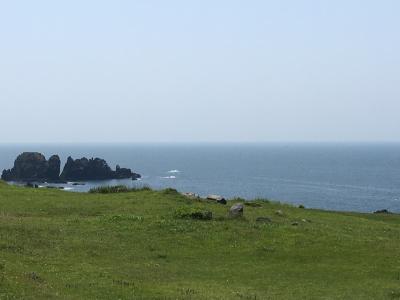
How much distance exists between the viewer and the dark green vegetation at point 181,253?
73.0 ft

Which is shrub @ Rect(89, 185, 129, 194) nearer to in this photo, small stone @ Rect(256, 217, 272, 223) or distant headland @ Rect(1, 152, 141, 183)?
small stone @ Rect(256, 217, 272, 223)

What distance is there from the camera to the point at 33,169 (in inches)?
7308

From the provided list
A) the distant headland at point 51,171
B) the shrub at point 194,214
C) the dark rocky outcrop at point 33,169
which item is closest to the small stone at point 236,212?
the shrub at point 194,214

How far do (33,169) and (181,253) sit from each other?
16529 cm

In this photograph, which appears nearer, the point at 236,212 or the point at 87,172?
the point at 236,212

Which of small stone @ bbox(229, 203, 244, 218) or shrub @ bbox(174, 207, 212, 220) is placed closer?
shrub @ bbox(174, 207, 212, 220)

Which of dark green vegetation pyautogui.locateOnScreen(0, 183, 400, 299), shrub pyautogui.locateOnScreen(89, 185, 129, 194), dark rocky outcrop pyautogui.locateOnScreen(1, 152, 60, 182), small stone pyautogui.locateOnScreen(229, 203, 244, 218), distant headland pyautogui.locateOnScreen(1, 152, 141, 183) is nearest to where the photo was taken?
dark green vegetation pyautogui.locateOnScreen(0, 183, 400, 299)

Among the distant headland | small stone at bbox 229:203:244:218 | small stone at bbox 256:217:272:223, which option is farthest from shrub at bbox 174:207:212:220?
the distant headland

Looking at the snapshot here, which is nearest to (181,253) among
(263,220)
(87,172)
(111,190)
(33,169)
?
(263,220)

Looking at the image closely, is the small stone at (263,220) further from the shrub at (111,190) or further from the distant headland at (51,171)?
the distant headland at (51,171)

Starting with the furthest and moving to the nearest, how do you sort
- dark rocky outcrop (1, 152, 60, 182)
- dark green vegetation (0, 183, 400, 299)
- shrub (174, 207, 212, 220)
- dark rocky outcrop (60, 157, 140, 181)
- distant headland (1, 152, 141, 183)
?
dark rocky outcrop (60, 157, 140, 181) → distant headland (1, 152, 141, 183) → dark rocky outcrop (1, 152, 60, 182) → shrub (174, 207, 212, 220) → dark green vegetation (0, 183, 400, 299)

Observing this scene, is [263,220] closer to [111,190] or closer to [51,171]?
[111,190]

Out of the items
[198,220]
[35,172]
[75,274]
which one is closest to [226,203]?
[198,220]

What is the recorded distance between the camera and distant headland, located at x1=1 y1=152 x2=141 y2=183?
184 metres
